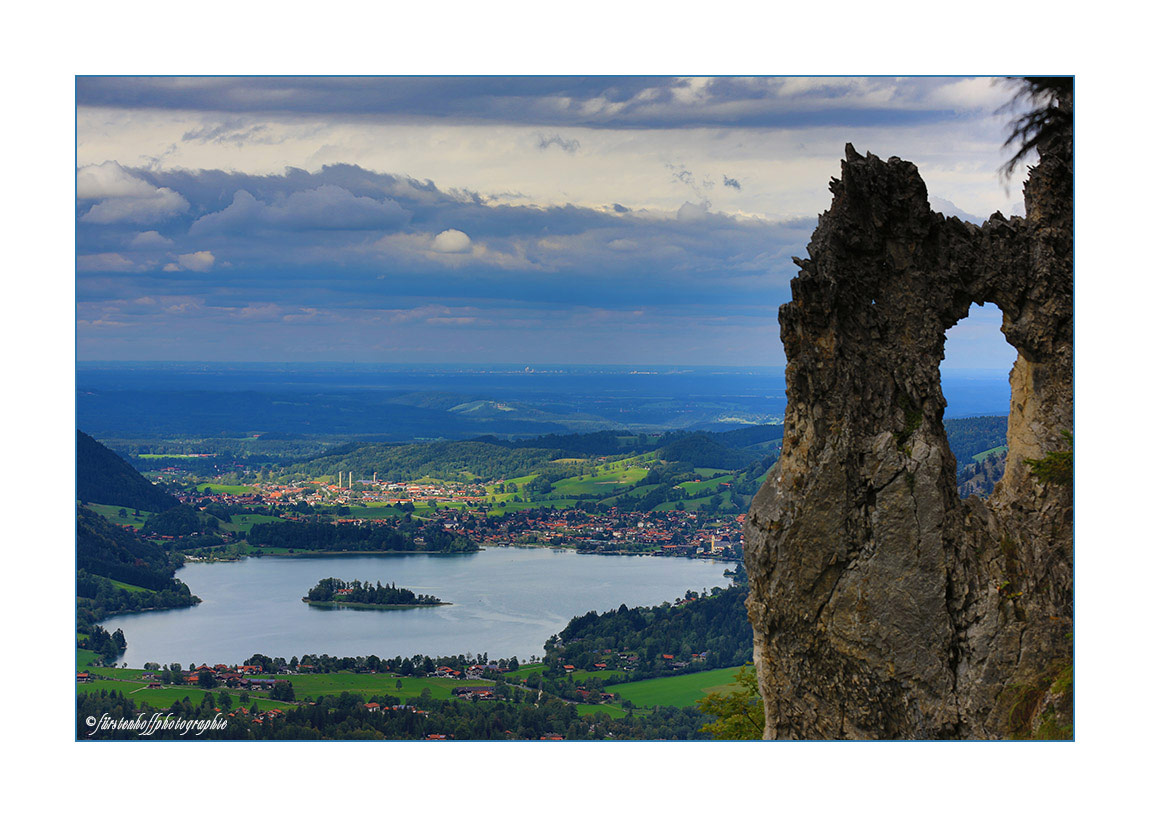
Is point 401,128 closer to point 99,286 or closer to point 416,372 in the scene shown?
point 99,286

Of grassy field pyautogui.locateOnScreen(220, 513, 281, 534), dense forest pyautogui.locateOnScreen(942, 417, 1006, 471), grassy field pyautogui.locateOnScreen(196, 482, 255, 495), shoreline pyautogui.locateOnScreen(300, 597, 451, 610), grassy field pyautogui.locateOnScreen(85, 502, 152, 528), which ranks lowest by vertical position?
shoreline pyautogui.locateOnScreen(300, 597, 451, 610)

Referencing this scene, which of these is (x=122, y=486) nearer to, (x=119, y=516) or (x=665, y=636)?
(x=119, y=516)

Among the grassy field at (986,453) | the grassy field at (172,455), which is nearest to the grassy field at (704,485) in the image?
the grassy field at (172,455)

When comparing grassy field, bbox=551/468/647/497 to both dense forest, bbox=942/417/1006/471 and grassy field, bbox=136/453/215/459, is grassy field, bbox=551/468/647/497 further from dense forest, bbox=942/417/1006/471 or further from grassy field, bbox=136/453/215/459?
dense forest, bbox=942/417/1006/471

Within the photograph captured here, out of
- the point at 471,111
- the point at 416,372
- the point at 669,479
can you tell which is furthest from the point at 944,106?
the point at 416,372

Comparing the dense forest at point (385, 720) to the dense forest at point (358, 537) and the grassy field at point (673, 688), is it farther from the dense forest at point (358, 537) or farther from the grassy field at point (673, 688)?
the dense forest at point (358, 537)

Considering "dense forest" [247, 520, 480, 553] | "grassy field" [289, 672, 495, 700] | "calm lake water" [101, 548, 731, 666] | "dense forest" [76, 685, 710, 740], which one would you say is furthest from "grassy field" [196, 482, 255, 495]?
"dense forest" [76, 685, 710, 740]

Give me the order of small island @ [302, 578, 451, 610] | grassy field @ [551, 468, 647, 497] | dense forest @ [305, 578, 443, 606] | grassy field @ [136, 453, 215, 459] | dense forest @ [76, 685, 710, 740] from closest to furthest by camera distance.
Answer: dense forest @ [76, 685, 710, 740], small island @ [302, 578, 451, 610], dense forest @ [305, 578, 443, 606], grassy field @ [136, 453, 215, 459], grassy field @ [551, 468, 647, 497]
